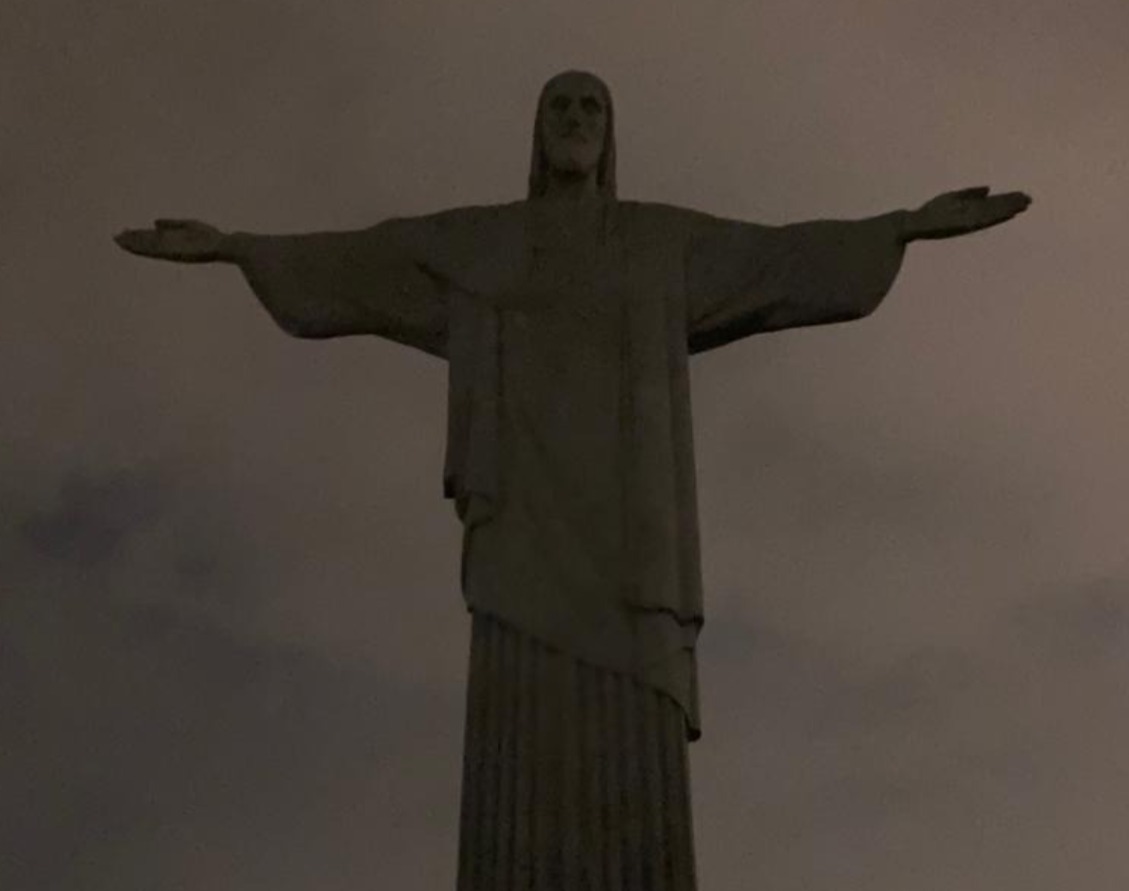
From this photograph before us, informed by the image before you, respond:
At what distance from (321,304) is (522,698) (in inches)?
99.5

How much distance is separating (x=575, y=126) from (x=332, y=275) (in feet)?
4.96

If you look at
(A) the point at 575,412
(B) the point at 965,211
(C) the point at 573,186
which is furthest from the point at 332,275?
(B) the point at 965,211

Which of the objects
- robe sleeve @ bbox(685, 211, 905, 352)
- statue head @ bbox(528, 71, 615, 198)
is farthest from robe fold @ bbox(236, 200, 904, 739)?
statue head @ bbox(528, 71, 615, 198)

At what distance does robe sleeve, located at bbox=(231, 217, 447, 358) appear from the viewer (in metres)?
9.98

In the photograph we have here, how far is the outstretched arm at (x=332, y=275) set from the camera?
9969mm

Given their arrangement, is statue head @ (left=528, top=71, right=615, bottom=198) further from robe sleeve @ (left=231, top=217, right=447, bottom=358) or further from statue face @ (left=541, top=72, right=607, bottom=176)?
robe sleeve @ (left=231, top=217, right=447, bottom=358)

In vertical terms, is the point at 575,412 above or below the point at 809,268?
below

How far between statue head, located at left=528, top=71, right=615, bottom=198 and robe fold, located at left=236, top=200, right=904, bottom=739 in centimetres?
22

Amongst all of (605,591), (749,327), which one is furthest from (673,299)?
(605,591)

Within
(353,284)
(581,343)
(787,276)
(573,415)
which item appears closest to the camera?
(573,415)

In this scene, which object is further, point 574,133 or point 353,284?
point 574,133

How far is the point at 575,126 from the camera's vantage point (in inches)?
404

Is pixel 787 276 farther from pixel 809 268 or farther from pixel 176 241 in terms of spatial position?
pixel 176 241

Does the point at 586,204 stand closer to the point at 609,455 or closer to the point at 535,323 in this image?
the point at 535,323
